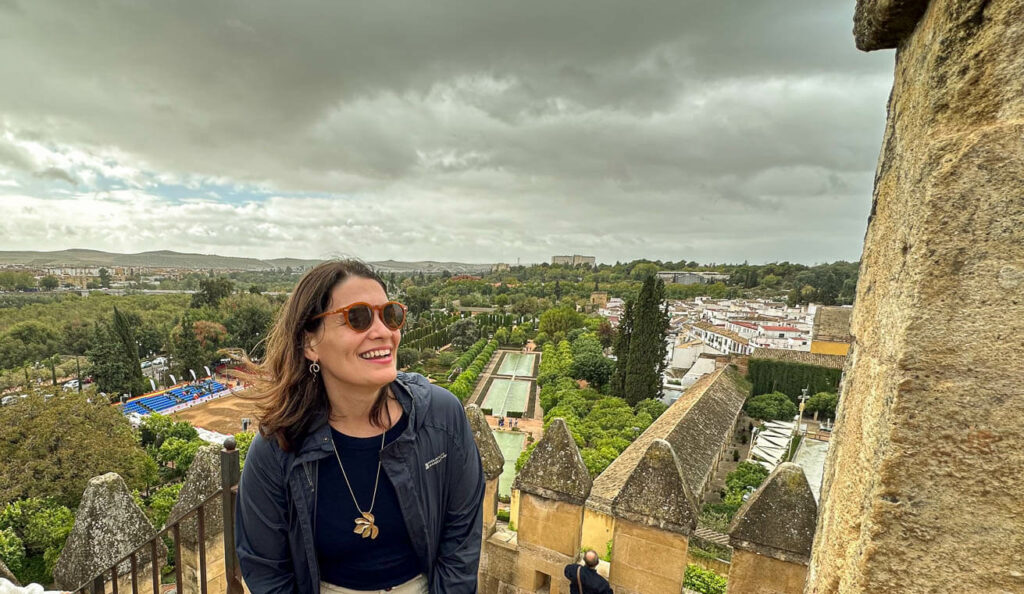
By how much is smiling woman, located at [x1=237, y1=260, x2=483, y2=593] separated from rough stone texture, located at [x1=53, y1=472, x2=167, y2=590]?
1.43 metres

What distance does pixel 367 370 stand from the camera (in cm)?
183

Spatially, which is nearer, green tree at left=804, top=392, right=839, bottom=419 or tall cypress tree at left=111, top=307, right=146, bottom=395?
green tree at left=804, top=392, right=839, bottom=419

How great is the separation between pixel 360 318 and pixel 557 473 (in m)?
2.05

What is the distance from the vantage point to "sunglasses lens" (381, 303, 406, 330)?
6.43 ft

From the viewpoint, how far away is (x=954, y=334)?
4.10ft

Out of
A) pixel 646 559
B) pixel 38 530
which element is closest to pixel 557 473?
pixel 646 559

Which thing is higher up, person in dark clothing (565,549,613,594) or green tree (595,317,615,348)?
person in dark clothing (565,549,613,594)

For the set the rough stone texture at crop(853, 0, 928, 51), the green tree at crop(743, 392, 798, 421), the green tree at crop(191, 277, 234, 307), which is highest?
the rough stone texture at crop(853, 0, 928, 51)

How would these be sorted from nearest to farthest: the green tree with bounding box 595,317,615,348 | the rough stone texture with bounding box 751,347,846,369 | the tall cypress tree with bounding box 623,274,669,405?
the tall cypress tree with bounding box 623,274,669,405 < the rough stone texture with bounding box 751,347,846,369 < the green tree with bounding box 595,317,615,348

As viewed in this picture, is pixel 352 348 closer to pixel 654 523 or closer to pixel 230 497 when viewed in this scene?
pixel 230 497

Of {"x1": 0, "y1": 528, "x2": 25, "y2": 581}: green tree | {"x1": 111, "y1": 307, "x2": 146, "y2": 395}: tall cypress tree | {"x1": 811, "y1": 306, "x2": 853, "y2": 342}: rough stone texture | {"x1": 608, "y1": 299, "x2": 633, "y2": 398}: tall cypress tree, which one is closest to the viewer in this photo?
{"x1": 0, "y1": 528, "x2": 25, "y2": 581}: green tree

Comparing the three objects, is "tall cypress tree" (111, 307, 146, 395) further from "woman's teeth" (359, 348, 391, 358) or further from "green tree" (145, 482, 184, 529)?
"woman's teeth" (359, 348, 391, 358)

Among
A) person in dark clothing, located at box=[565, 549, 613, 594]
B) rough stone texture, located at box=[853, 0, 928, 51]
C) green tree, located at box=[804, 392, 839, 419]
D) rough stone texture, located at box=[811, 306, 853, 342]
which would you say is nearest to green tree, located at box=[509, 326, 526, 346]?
rough stone texture, located at box=[811, 306, 853, 342]

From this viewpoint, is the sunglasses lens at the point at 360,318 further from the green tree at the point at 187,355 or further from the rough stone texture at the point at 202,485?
the green tree at the point at 187,355
